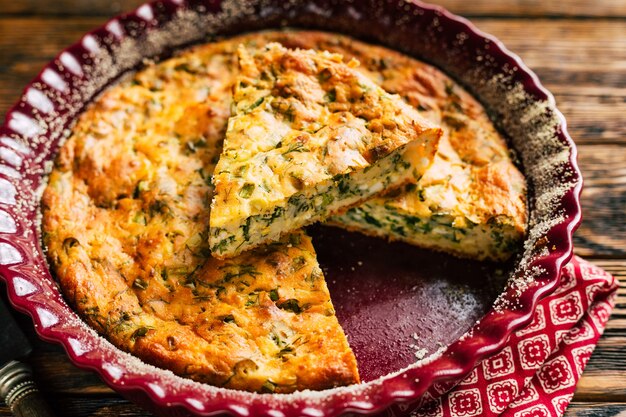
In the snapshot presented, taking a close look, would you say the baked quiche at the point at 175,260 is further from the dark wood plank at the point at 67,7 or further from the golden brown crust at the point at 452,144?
the dark wood plank at the point at 67,7

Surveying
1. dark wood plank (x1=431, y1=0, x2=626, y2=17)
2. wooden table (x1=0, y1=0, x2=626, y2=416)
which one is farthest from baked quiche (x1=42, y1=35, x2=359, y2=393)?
dark wood plank (x1=431, y1=0, x2=626, y2=17)

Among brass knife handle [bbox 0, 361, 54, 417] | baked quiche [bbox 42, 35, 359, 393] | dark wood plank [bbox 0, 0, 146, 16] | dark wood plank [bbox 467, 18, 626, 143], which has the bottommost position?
brass knife handle [bbox 0, 361, 54, 417]

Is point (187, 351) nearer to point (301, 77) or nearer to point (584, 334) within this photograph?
point (301, 77)

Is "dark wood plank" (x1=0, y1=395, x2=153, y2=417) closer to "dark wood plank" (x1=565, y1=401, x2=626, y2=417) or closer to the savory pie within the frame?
the savory pie

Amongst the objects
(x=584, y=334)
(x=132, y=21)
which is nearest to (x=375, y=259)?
(x=584, y=334)

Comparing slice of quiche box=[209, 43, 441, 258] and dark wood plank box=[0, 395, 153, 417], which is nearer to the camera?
dark wood plank box=[0, 395, 153, 417]

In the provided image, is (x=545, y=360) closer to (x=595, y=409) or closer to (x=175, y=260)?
(x=595, y=409)

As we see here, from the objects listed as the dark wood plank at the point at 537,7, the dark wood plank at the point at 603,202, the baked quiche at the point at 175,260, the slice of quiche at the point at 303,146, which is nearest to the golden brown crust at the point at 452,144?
the slice of quiche at the point at 303,146

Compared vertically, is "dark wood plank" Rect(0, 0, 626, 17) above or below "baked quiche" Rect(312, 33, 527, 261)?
above
